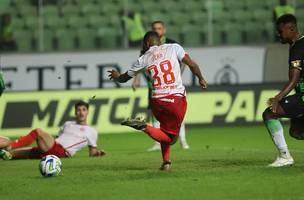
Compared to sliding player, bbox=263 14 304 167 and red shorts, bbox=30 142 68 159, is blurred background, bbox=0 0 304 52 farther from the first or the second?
sliding player, bbox=263 14 304 167

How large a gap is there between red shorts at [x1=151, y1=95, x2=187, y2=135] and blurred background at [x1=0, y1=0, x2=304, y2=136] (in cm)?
876

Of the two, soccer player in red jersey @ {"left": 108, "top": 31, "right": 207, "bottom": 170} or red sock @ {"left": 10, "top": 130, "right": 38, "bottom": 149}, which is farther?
red sock @ {"left": 10, "top": 130, "right": 38, "bottom": 149}

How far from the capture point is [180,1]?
2425 cm

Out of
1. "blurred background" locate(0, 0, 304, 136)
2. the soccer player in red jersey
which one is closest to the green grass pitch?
the soccer player in red jersey

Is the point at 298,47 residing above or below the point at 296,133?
above

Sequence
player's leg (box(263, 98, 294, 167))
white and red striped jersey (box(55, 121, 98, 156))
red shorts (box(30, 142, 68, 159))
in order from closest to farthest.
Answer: player's leg (box(263, 98, 294, 167))
red shorts (box(30, 142, 68, 159))
white and red striped jersey (box(55, 121, 98, 156))

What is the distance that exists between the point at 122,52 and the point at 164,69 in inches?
418

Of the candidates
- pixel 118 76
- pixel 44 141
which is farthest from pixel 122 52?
pixel 118 76

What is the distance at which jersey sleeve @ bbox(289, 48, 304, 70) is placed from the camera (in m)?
11.3

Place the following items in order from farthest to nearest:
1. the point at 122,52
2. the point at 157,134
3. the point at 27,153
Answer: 1. the point at 122,52
2. the point at 27,153
3. the point at 157,134

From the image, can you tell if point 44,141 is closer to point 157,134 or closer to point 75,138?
point 75,138

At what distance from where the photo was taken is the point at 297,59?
11367 mm

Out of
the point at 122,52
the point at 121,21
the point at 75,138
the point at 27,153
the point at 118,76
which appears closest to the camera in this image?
the point at 118,76

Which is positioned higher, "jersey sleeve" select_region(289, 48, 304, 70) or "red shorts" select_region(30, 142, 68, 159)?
"jersey sleeve" select_region(289, 48, 304, 70)
